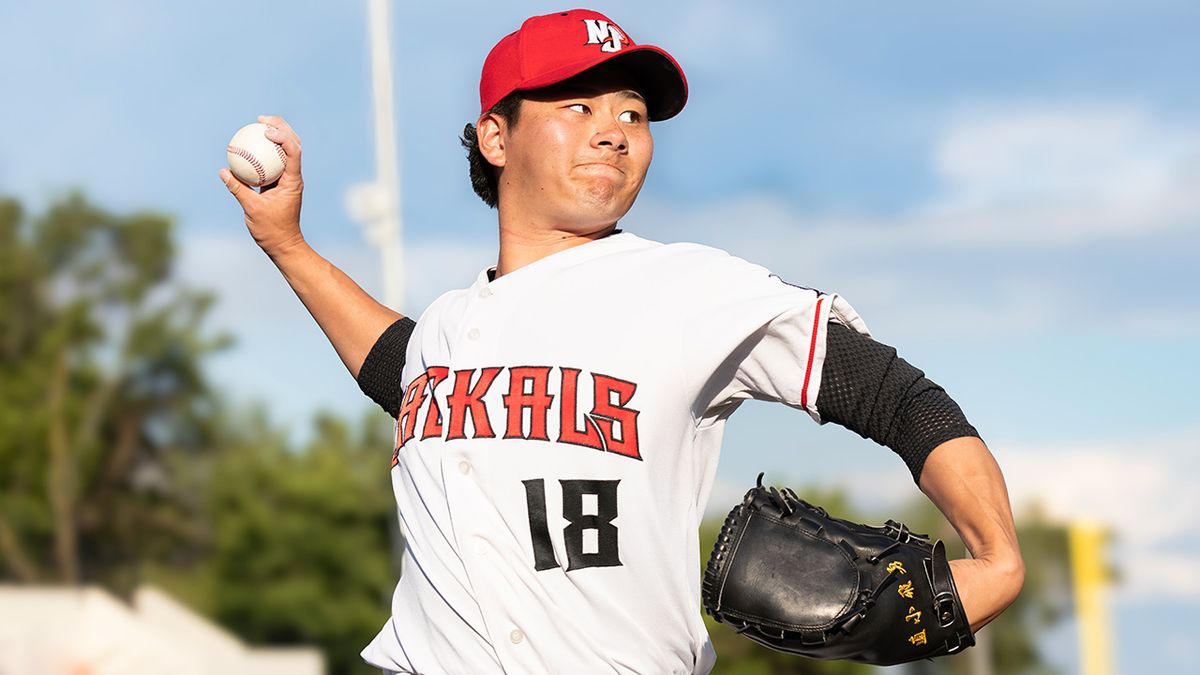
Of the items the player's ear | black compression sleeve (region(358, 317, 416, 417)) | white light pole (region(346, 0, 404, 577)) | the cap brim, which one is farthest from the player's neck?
white light pole (region(346, 0, 404, 577))

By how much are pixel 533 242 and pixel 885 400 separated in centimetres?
92

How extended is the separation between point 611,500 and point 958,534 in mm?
627

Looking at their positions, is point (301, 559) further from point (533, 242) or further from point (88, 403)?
point (533, 242)

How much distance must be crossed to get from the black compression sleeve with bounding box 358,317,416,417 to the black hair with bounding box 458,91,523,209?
0.37 meters

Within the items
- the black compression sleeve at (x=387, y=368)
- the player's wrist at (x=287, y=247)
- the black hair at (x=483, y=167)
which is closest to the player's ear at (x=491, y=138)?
the black hair at (x=483, y=167)

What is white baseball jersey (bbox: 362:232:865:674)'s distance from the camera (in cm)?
263

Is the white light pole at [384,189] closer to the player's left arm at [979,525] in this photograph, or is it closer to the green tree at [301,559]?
the green tree at [301,559]

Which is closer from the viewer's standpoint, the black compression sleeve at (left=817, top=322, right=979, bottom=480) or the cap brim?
the black compression sleeve at (left=817, top=322, right=979, bottom=480)

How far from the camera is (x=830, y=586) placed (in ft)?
8.23

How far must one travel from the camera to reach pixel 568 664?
102 inches

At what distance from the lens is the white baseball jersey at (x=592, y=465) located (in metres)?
2.63

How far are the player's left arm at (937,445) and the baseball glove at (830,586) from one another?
0.20 feet

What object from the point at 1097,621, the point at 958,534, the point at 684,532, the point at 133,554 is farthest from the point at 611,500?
the point at 133,554

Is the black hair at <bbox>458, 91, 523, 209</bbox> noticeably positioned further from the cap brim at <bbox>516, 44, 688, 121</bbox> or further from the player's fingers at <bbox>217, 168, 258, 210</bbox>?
the player's fingers at <bbox>217, 168, 258, 210</bbox>
